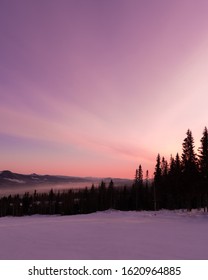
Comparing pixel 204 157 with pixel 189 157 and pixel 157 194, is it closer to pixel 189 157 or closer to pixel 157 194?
pixel 189 157

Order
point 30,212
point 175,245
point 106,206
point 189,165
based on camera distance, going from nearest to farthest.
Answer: point 175,245, point 189,165, point 106,206, point 30,212

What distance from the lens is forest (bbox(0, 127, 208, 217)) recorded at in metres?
47.0

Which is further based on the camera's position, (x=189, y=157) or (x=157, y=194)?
(x=157, y=194)

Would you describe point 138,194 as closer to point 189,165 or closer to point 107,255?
point 189,165

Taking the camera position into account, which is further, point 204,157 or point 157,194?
point 157,194

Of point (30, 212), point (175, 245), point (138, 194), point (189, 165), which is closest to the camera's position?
point (175, 245)

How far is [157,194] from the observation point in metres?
73.9

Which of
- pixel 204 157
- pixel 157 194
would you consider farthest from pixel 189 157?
→ pixel 157 194

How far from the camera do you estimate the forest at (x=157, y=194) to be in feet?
154
